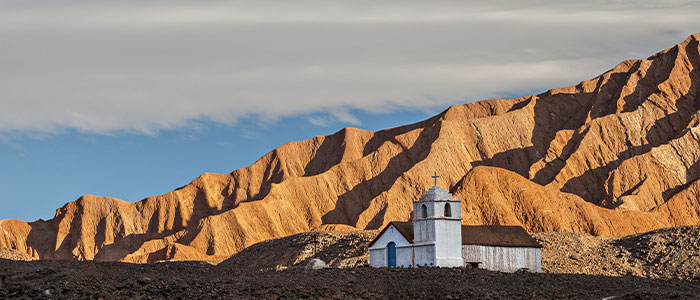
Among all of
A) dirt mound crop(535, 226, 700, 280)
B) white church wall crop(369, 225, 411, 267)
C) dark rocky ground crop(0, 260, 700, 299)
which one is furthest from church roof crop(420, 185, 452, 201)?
dirt mound crop(535, 226, 700, 280)

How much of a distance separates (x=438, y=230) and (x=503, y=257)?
21.1ft

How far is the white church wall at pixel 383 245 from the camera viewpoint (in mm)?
55375

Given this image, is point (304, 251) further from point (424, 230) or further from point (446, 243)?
point (446, 243)

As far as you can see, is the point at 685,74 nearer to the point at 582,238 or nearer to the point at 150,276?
the point at 582,238

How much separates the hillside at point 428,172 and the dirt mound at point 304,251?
1352 inches

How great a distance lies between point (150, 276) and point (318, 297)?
584cm

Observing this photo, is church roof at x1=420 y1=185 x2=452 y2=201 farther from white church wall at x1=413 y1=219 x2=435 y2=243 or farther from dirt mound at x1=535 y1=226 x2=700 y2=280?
dirt mound at x1=535 y1=226 x2=700 y2=280

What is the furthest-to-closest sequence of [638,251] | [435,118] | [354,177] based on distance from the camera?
[435,118]
[354,177]
[638,251]

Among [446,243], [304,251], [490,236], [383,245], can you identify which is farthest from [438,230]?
[304,251]

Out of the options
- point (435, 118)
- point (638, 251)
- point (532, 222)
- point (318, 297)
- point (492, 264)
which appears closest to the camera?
point (318, 297)

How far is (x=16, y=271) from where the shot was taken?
34.2 metres

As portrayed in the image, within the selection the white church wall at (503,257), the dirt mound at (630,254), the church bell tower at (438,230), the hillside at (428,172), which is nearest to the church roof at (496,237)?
the white church wall at (503,257)

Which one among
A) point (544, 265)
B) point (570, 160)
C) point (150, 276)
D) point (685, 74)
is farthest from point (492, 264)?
point (685, 74)

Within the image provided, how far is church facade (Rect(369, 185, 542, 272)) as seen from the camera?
5272cm
